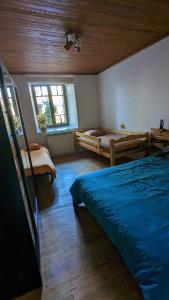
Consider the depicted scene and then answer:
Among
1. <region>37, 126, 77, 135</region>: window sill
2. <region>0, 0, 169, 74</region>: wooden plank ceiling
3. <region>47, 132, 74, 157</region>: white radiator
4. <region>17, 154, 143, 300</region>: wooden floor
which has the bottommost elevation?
<region>17, 154, 143, 300</region>: wooden floor

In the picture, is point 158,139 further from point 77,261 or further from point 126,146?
point 77,261

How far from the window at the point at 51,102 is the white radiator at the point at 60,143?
0.60 metres

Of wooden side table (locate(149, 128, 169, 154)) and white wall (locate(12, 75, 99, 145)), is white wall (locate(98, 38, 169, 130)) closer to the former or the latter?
wooden side table (locate(149, 128, 169, 154))

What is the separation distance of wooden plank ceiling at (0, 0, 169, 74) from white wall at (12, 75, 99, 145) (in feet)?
2.31

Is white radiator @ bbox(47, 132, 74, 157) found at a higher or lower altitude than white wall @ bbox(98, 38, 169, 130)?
lower

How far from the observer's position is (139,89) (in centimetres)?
335

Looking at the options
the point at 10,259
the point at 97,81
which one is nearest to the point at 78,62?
the point at 97,81

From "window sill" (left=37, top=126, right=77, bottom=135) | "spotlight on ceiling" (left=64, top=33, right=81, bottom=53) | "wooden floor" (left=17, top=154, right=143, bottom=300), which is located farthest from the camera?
"window sill" (left=37, top=126, right=77, bottom=135)

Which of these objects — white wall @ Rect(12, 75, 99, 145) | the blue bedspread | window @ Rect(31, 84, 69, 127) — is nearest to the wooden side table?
the blue bedspread

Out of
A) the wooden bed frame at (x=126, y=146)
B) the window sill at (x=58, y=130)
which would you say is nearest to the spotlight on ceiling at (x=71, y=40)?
the wooden bed frame at (x=126, y=146)

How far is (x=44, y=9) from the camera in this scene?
1690 mm

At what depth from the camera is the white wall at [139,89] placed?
2826mm

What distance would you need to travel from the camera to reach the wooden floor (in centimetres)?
116

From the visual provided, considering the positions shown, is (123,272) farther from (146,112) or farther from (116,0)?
(146,112)
